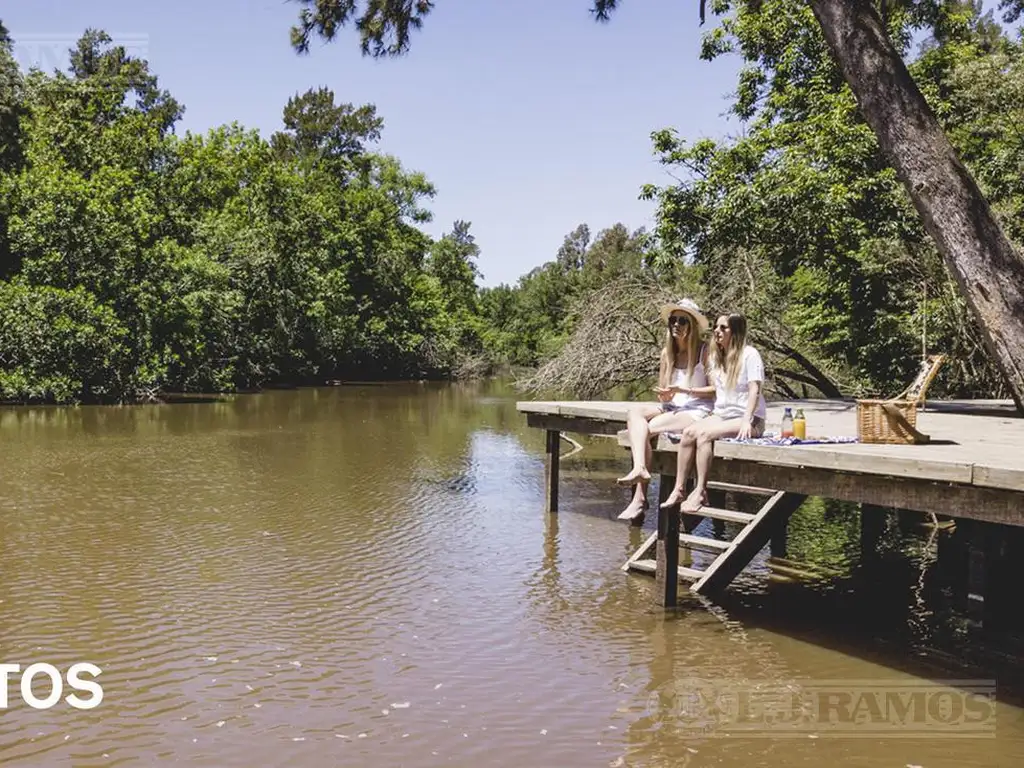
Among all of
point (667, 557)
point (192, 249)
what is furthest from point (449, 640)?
point (192, 249)

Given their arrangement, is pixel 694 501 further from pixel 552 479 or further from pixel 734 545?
→ pixel 552 479

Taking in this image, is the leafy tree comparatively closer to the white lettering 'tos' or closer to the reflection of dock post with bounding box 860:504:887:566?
the reflection of dock post with bounding box 860:504:887:566

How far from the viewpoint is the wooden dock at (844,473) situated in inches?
241

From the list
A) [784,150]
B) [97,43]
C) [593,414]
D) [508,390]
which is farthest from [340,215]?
[593,414]

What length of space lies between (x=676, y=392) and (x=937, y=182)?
281 cm

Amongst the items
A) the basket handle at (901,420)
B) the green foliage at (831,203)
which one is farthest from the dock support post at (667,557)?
the green foliage at (831,203)

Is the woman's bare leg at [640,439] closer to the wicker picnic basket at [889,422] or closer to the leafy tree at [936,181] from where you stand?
the wicker picnic basket at [889,422]

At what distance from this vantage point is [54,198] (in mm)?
30328

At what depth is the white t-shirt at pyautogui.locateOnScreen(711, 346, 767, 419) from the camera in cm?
807

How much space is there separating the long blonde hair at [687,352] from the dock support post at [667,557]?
1.19m

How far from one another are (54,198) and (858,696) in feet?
97.6

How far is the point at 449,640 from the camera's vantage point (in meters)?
7.79

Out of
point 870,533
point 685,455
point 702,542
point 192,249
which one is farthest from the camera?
point 192,249

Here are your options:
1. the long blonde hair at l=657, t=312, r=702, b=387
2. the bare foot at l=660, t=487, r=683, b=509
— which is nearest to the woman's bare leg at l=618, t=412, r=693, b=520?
the bare foot at l=660, t=487, r=683, b=509
